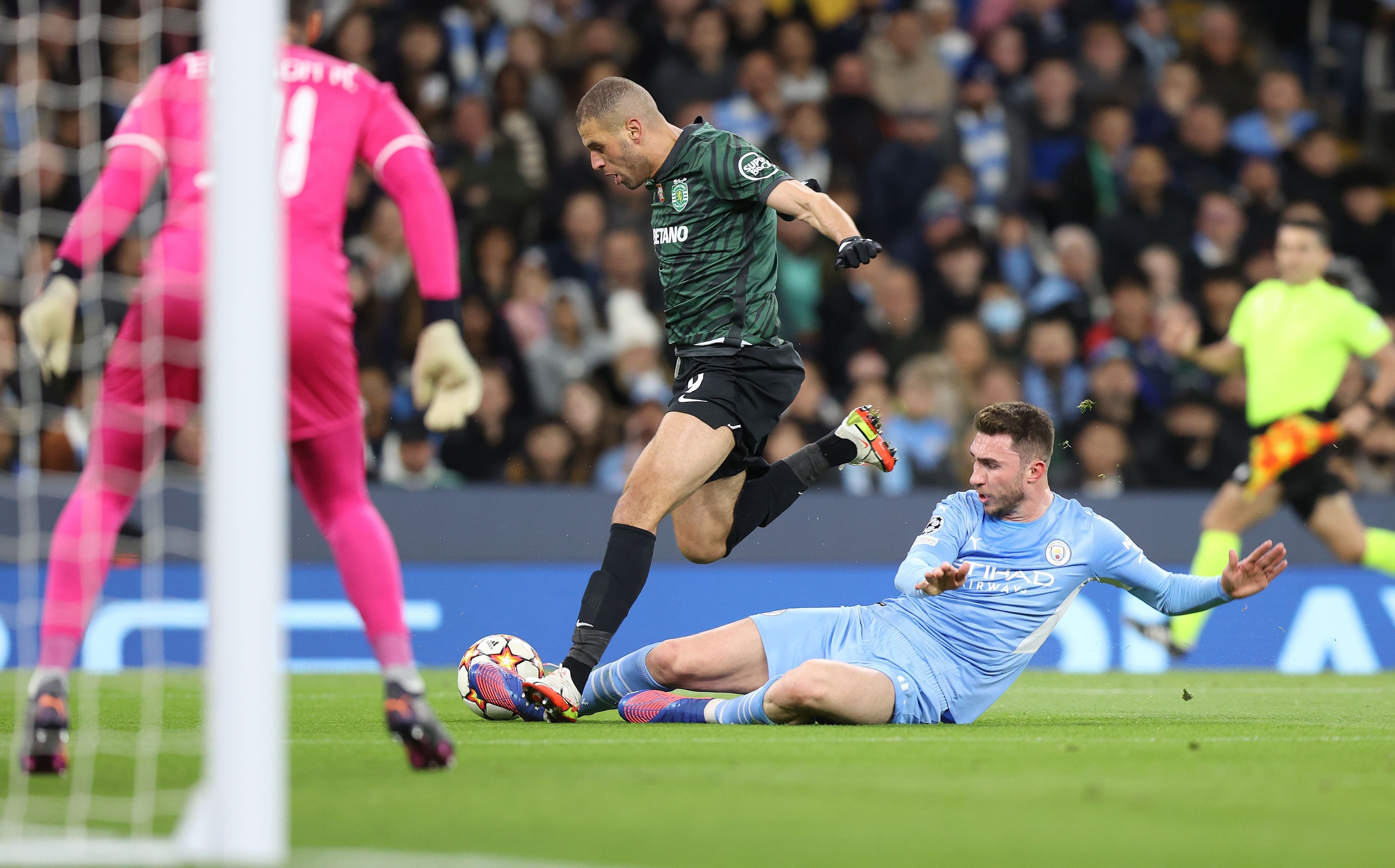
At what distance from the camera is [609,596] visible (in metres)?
5.48

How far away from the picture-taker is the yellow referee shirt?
28.2ft

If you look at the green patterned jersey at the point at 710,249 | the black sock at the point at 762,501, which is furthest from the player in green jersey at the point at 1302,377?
the green patterned jersey at the point at 710,249

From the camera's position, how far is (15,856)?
284 cm

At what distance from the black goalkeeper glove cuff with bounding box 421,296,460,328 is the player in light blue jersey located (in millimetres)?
1751

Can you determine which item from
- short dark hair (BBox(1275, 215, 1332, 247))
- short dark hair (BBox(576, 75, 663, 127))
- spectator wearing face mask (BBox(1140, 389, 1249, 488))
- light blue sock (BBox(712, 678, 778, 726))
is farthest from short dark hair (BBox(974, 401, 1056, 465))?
spectator wearing face mask (BBox(1140, 389, 1249, 488))

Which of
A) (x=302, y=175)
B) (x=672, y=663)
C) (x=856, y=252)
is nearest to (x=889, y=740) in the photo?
(x=672, y=663)

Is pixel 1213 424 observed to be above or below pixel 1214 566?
above

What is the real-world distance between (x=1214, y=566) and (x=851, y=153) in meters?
4.51

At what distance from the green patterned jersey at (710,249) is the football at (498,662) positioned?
1191mm

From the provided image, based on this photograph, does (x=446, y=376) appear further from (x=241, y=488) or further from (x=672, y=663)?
(x=672, y=663)

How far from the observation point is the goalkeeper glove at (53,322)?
3.91 m

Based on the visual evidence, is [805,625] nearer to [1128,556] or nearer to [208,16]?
[1128,556]

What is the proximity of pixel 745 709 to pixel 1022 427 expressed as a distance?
122 centimetres

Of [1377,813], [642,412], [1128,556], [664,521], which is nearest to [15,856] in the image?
[1377,813]
